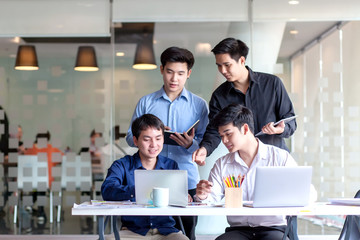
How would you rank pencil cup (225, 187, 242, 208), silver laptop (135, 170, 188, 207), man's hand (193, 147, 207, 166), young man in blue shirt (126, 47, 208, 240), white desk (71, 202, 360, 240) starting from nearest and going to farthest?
white desk (71, 202, 360, 240) → pencil cup (225, 187, 242, 208) → silver laptop (135, 170, 188, 207) → man's hand (193, 147, 207, 166) → young man in blue shirt (126, 47, 208, 240)

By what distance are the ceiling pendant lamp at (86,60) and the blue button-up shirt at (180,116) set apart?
1.88 m

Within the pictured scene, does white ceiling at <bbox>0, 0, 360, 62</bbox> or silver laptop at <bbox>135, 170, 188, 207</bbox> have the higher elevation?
white ceiling at <bbox>0, 0, 360, 62</bbox>

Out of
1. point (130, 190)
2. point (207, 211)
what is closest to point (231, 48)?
point (130, 190)

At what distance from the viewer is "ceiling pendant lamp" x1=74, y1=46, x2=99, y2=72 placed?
6.12 m

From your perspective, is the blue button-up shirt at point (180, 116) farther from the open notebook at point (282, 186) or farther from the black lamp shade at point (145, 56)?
the black lamp shade at point (145, 56)

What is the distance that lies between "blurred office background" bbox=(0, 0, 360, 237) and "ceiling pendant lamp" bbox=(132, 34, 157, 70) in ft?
0.07

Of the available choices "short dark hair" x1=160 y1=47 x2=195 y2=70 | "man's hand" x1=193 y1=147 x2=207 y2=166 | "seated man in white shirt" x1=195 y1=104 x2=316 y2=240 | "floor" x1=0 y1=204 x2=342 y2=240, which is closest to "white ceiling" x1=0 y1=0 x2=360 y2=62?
"floor" x1=0 y1=204 x2=342 y2=240

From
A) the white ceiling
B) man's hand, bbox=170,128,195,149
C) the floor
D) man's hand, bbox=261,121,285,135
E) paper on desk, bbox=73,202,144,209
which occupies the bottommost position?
the floor

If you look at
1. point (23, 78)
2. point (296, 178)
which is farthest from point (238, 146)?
point (23, 78)

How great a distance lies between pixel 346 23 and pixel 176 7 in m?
1.69

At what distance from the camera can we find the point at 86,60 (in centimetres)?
615

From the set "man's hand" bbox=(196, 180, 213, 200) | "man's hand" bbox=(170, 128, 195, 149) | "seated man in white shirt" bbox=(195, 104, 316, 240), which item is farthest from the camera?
"man's hand" bbox=(170, 128, 195, 149)

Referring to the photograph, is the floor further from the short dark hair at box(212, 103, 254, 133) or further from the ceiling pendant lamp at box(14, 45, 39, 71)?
the short dark hair at box(212, 103, 254, 133)

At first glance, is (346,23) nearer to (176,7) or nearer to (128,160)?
(176,7)
